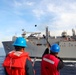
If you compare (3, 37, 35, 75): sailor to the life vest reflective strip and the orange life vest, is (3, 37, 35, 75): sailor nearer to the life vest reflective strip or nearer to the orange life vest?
the orange life vest

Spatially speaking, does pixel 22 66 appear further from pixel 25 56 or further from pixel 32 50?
pixel 32 50

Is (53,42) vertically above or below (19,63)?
below

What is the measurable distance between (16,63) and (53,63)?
4.91 feet

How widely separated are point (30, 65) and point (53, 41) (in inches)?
1857

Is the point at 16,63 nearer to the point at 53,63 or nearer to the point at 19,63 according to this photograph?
the point at 19,63

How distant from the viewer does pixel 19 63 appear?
160 inches

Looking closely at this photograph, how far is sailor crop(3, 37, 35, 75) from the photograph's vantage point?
4.07 metres

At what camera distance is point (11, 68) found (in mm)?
4195

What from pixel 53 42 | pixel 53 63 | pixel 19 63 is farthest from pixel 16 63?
pixel 53 42

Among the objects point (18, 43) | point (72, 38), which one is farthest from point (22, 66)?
point (72, 38)

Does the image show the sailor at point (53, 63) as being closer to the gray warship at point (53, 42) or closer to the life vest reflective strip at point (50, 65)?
the life vest reflective strip at point (50, 65)

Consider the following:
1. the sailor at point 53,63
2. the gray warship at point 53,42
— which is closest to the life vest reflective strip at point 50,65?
the sailor at point 53,63

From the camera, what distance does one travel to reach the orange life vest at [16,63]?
408cm

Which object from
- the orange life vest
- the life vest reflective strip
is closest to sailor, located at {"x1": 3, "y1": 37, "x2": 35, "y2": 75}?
the orange life vest
